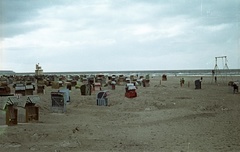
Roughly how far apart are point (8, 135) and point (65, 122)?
353 centimetres

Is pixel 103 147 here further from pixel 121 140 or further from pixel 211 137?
pixel 211 137

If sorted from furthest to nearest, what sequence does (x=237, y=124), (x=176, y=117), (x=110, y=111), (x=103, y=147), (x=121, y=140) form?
(x=110, y=111) < (x=176, y=117) < (x=237, y=124) < (x=121, y=140) < (x=103, y=147)

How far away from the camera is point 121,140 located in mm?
10297

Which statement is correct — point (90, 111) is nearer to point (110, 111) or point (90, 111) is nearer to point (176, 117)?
point (110, 111)

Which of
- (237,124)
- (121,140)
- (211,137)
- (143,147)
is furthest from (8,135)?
(237,124)

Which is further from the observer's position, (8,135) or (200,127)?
(200,127)

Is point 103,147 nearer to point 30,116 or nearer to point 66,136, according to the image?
point 66,136

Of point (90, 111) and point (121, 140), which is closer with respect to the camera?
point (121, 140)

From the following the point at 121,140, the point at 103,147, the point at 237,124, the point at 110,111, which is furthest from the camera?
the point at 110,111

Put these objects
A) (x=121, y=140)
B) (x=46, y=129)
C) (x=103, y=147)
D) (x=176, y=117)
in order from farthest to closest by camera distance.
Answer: (x=176, y=117) < (x=46, y=129) < (x=121, y=140) < (x=103, y=147)

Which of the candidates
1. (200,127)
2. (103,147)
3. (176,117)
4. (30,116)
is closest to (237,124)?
(200,127)

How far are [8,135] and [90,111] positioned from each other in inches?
299

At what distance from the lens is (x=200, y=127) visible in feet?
41.4

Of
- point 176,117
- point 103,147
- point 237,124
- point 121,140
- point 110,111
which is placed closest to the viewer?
point 103,147
